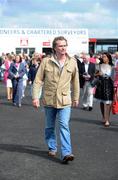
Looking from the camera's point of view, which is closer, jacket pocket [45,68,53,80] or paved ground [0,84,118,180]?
paved ground [0,84,118,180]

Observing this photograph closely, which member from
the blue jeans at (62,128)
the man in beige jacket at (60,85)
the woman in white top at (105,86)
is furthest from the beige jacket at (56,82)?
the woman in white top at (105,86)

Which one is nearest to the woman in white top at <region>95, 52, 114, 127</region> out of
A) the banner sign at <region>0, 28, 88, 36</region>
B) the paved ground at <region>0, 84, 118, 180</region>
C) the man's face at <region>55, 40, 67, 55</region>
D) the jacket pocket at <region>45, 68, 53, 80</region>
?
the paved ground at <region>0, 84, 118, 180</region>

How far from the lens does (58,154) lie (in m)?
8.41

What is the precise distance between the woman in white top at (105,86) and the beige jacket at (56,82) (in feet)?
13.5

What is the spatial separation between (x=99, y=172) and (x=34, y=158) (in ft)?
4.19

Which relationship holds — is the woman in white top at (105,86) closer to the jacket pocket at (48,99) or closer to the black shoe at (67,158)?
the jacket pocket at (48,99)

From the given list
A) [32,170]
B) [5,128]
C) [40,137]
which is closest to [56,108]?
[32,170]

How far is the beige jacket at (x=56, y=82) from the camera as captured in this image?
7859mm

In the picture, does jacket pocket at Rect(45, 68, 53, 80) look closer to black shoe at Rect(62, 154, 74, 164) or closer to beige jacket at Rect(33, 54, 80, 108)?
beige jacket at Rect(33, 54, 80, 108)

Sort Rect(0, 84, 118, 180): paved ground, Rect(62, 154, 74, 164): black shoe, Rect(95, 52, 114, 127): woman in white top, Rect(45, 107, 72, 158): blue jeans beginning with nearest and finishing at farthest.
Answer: Rect(0, 84, 118, 180): paved ground
Rect(62, 154, 74, 164): black shoe
Rect(45, 107, 72, 158): blue jeans
Rect(95, 52, 114, 127): woman in white top

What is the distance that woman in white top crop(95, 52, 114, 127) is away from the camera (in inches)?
474

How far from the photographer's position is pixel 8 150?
8.81 metres

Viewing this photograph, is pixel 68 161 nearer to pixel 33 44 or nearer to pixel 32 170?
pixel 32 170

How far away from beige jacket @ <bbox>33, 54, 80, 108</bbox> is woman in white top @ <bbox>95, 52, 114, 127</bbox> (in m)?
4.13
